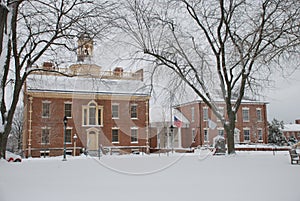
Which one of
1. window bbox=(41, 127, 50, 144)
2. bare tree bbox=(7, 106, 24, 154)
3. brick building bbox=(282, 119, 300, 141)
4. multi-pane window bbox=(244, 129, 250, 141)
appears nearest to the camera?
window bbox=(41, 127, 50, 144)

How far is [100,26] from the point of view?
482 inches

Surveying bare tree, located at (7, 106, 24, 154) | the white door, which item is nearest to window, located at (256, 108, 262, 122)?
the white door

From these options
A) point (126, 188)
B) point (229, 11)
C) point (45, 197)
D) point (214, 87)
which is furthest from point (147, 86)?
point (45, 197)

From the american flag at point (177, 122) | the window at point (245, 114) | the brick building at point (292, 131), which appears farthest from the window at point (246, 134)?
the brick building at point (292, 131)

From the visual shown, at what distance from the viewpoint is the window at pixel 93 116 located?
115 feet

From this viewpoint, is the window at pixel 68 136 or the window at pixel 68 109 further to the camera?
the window at pixel 68 109

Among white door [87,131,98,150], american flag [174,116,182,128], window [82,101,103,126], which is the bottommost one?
white door [87,131,98,150]

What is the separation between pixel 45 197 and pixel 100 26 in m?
7.80

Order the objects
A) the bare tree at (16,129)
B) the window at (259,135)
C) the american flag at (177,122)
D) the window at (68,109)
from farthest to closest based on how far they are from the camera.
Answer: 1. the bare tree at (16,129)
2. the window at (259,135)
3. the window at (68,109)
4. the american flag at (177,122)

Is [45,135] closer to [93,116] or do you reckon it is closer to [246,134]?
[93,116]

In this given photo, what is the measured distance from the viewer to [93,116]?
35.7 m

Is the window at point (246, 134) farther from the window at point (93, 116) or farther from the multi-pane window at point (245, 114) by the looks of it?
the window at point (93, 116)

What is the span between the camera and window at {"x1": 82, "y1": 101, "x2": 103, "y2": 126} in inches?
1378

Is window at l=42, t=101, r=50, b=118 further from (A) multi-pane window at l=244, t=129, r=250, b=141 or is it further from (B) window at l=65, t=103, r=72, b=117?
(A) multi-pane window at l=244, t=129, r=250, b=141
